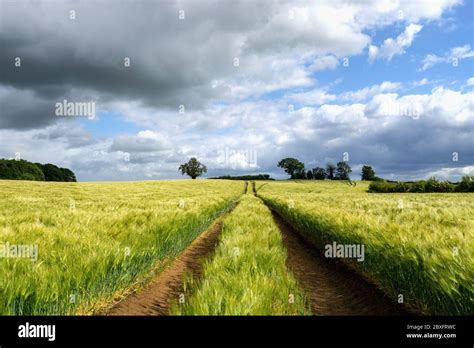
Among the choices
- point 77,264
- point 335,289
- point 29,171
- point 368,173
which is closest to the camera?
point 77,264

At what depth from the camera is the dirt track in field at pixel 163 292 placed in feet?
17.5

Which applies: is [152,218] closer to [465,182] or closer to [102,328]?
[102,328]

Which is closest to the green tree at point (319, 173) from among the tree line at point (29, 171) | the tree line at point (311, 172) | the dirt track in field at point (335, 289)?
the tree line at point (311, 172)

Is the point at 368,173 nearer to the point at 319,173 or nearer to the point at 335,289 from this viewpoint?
the point at 319,173

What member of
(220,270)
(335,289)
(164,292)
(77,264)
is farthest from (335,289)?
(77,264)

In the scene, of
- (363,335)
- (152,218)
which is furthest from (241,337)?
(152,218)

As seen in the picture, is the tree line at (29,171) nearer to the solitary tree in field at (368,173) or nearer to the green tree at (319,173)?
the green tree at (319,173)

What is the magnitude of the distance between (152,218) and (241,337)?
6211 mm

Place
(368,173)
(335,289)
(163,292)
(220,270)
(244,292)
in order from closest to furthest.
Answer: (244,292), (220,270), (163,292), (335,289), (368,173)

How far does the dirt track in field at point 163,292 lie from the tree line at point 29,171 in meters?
103

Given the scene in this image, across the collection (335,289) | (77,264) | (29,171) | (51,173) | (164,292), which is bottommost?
(335,289)

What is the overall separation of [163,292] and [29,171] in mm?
115047

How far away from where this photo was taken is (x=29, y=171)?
103562 mm

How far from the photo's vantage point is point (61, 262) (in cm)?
459
